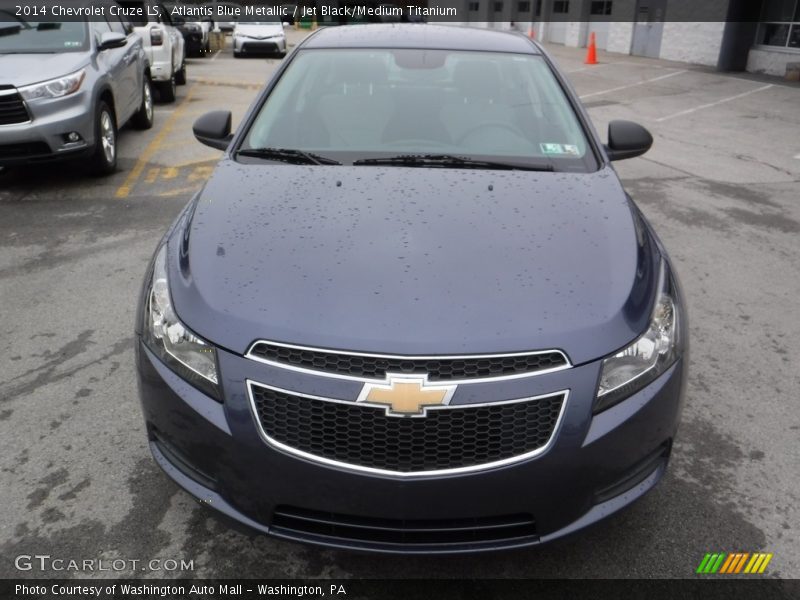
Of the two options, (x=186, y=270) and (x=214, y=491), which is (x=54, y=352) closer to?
(x=186, y=270)

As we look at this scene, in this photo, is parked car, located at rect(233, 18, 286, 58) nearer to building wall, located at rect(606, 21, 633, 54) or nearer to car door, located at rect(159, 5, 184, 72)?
car door, located at rect(159, 5, 184, 72)

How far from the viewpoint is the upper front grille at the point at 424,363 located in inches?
78.9

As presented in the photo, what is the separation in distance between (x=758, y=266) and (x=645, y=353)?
→ 3596 millimetres

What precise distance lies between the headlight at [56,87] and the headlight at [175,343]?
477 centimetres

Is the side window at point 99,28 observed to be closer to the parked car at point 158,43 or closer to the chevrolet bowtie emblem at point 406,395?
the parked car at point 158,43

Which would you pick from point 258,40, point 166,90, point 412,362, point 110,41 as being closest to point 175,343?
point 412,362

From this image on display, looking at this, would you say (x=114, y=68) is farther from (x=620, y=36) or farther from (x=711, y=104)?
(x=620, y=36)

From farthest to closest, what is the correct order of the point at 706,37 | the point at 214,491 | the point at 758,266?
the point at 706,37 < the point at 758,266 < the point at 214,491

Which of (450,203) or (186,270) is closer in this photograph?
(186,270)

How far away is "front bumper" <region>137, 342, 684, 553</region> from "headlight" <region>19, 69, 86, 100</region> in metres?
5.18

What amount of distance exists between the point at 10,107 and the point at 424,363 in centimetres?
570

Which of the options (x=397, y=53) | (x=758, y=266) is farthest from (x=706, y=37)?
(x=397, y=53)

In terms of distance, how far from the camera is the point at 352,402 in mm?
1987

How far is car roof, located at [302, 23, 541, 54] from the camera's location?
389cm
